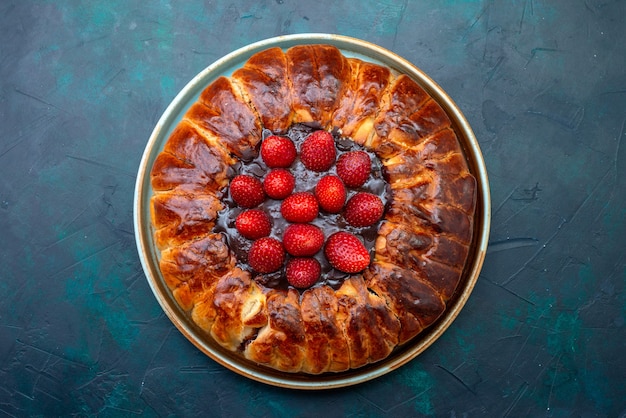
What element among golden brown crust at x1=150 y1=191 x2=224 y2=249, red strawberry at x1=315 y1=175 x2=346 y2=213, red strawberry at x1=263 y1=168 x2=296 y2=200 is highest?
red strawberry at x1=315 y1=175 x2=346 y2=213

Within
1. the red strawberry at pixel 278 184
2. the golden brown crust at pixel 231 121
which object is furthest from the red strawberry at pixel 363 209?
the golden brown crust at pixel 231 121

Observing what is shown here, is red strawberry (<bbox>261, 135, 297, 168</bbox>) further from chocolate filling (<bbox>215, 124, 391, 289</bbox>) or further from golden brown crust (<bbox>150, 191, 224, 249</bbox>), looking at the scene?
golden brown crust (<bbox>150, 191, 224, 249</bbox>)

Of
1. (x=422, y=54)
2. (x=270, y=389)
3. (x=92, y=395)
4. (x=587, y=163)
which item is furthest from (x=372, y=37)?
(x=92, y=395)

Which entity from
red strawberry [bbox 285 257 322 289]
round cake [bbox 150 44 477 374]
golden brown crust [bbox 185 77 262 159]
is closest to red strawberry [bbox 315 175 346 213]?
round cake [bbox 150 44 477 374]

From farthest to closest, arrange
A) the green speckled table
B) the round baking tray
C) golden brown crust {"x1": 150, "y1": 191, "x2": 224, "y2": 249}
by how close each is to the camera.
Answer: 1. the green speckled table
2. the round baking tray
3. golden brown crust {"x1": 150, "y1": 191, "x2": 224, "y2": 249}

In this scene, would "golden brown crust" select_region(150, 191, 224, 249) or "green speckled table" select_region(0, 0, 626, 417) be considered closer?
"golden brown crust" select_region(150, 191, 224, 249)

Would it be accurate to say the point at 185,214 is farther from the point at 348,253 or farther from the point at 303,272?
the point at 348,253

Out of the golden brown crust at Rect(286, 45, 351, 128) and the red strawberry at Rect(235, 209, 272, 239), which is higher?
the golden brown crust at Rect(286, 45, 351, 128)
